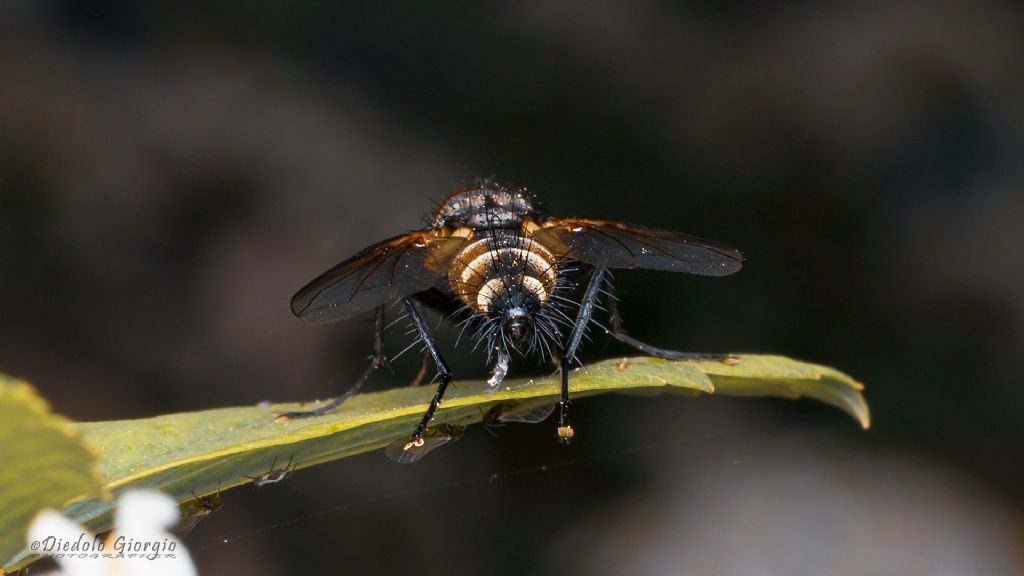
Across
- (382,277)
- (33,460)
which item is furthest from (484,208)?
(33,460)

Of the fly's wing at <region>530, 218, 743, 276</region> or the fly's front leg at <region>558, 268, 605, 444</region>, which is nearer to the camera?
the fly's front leg at <region>558, 268, 605, 444</region>

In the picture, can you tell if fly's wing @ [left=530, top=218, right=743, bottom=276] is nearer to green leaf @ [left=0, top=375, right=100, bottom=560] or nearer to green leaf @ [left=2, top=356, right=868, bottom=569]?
green leaf @ [left=2, top=356, right=868, bottom=569]

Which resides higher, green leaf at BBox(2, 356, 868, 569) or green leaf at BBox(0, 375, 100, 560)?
green leaf at BBox(0, 375, 100, 560)

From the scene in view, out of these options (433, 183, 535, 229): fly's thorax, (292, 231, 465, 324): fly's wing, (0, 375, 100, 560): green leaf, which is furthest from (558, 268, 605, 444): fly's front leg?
(0, 375, 100, 560): green leaf

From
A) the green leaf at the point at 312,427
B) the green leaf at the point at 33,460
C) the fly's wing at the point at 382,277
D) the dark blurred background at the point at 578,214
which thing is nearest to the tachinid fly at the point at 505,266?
the fly's wing at the point at 382,277

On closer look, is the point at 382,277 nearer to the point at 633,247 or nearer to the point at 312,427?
the point at 633,247

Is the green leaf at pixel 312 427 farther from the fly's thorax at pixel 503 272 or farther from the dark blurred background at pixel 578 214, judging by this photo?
the dark blurred background at pixel 578 214

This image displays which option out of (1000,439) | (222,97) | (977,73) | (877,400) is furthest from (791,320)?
(222,97)

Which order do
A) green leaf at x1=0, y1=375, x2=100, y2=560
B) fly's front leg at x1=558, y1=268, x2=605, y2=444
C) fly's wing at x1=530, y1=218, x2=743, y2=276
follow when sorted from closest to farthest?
1. green leaf at x1=0, y1=375, x2=100, y2=560
2. fly's front leg at x1=558, y1=268, x2=605, y2=444
3. fly's wing at x1=530, y1=218, x2=743, y2=276
